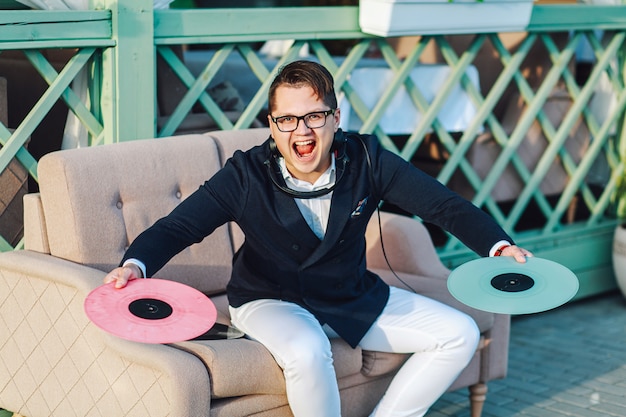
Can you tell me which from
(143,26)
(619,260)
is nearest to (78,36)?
(143,26)

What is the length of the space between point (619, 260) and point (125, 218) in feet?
9.77

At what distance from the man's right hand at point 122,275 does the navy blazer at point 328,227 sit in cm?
20

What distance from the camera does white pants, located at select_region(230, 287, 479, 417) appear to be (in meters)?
2.98

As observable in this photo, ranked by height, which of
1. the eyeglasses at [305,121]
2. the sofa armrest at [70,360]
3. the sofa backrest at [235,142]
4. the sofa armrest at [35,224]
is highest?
the sofa backrest at [235,142]

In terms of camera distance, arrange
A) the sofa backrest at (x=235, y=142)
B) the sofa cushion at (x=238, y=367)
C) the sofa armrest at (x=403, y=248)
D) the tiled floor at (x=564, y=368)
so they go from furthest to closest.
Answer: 1. the tiled floor at (x=564, y=368)
2. the sofa armrest at (x=403, y=248)
3. the sofa backrest at (x=235, y=142)
4. the sofa cushion at (x=238, y=367)

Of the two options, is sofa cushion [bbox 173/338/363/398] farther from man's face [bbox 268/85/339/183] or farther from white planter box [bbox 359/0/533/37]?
white planter box [bbox 359/0/533/37]

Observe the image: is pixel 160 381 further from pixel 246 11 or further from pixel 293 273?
pixel 246 11

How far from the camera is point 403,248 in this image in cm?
388

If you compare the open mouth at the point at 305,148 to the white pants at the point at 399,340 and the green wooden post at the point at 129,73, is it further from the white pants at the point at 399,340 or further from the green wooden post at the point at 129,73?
the green wooden post at the point at 129,73

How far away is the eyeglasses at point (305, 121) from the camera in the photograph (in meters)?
2.95

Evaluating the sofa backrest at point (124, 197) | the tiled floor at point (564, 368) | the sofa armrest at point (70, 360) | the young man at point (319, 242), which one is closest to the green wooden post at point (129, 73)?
the sofa backrest at point (124, 197)

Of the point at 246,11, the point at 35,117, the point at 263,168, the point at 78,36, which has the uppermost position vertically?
the point at 246,11

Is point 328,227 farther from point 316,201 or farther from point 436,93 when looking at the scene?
point 436,93

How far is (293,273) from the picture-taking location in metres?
3.15
